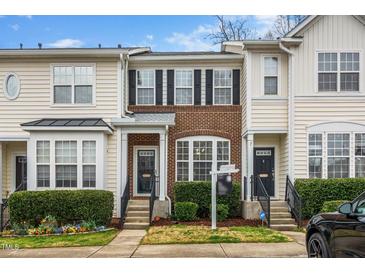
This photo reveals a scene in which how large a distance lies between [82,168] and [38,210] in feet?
7.15

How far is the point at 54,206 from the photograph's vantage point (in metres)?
15.5

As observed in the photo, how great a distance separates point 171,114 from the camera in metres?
19.0

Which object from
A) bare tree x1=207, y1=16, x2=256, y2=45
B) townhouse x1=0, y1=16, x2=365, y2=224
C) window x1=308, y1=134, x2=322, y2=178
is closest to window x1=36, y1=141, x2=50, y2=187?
townhouse x1=0, y1=16, x2=365, y2=224

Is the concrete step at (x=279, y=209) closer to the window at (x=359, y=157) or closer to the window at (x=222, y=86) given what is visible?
the window at (x=359, y=157)

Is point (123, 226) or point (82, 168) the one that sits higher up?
point (82, 168)

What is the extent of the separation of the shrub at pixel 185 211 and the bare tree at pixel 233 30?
14.7 metres

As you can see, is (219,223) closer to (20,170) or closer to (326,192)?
(326,192)

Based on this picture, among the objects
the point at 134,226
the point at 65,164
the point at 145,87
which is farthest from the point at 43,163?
the point at 145,87

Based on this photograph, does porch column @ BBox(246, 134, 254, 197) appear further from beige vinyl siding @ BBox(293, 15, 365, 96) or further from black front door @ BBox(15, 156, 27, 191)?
black front door @ BBox(15, 156, 27, 191)

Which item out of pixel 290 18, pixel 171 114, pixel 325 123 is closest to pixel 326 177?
pixel 325 123

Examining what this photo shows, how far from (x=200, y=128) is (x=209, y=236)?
6787 mm

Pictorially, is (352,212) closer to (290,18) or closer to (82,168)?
(82,168)

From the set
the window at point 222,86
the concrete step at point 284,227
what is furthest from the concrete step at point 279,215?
the window at point 222,86

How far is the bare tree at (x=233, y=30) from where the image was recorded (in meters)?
29.0
